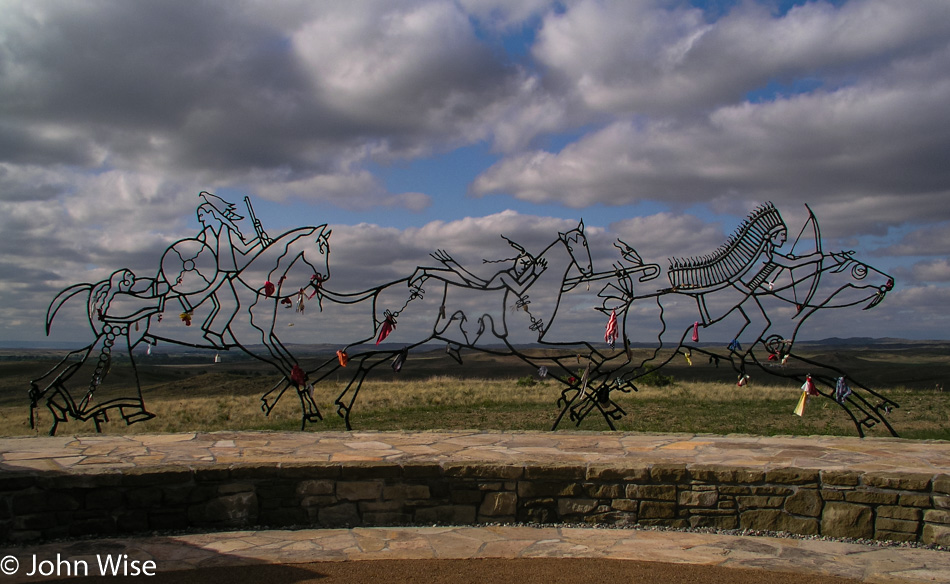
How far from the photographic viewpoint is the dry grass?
500 inches

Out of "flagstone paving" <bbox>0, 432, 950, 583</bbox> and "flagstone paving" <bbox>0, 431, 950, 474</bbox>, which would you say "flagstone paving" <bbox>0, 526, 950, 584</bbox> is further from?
"flagstone paving" <bbox>0, 431, 950, 474</bbox>

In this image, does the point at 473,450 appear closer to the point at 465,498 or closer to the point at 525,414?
the point at 465,498

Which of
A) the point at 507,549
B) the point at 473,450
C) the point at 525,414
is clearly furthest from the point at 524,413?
the point at 507,549

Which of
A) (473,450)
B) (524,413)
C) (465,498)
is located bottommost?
(524,413)

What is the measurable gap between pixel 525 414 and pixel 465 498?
30.3ft

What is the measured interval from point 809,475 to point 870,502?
0.50 metres

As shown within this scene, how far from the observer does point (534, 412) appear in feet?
51.5

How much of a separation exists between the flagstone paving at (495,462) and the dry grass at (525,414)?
3.60 meters

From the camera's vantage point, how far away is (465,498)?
6180 mm

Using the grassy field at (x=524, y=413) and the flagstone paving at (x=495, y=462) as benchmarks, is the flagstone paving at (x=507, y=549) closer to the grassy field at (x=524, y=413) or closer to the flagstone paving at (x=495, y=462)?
the flagstone paving at (x=495, y=462)

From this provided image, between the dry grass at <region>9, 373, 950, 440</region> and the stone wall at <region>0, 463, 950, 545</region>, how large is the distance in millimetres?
4769

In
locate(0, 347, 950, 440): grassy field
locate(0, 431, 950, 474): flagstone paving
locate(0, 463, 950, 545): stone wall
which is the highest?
locate(0, 431, 950, 474): flagstone paving

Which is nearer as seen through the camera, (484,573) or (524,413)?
(484,573)

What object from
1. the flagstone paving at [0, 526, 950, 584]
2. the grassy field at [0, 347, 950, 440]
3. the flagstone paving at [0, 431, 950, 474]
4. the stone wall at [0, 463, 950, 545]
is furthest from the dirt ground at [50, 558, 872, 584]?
the grassy field at [0, 347, 950, 440]
